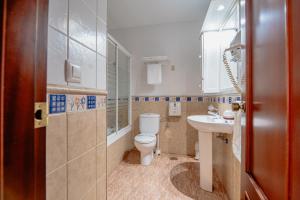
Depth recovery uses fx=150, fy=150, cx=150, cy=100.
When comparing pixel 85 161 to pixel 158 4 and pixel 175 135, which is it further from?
pixel 158 4

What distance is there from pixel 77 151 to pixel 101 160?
30 centimetres

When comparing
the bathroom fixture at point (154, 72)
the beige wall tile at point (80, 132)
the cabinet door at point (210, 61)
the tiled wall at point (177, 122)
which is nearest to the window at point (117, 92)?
the tiled wall at point (177, 122)

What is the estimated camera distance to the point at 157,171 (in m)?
2.11

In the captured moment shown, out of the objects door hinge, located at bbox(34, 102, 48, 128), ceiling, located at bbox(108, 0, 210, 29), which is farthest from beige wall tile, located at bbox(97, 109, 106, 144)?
ceiling, located at bbox(108, 0, 210, 29)

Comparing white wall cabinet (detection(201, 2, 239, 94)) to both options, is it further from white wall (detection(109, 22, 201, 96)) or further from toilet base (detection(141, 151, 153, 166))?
toilet base (detection(141, 151, 153, 166))

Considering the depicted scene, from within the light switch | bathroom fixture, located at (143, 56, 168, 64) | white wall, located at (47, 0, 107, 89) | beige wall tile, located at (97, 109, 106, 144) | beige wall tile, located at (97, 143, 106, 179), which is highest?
bathroom fixture, located at (143, 56, 168, 64)

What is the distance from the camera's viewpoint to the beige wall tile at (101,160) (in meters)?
1.01

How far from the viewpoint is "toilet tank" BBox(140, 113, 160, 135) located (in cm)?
264

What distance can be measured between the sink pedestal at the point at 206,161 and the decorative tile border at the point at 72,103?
1.24m

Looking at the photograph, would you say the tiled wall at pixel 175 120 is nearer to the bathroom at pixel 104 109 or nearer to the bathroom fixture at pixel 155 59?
the bathroom at pixel 104 109

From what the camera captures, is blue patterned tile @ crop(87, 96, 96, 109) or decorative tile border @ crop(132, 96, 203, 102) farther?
decorative tile border @ crop(132, 96, 203, 102)

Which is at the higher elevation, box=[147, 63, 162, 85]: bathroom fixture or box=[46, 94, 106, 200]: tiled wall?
box=[147, 63, 162, 85]: bathroom fixture

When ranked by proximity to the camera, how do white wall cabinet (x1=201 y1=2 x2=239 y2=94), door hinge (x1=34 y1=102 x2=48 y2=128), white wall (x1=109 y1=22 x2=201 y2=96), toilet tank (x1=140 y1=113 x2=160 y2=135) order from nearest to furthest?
1. door hinge (x1=34 y1=102 x2=48 y2=128)
2. white wall cabinet (x1=201 y1=2 x2=239 y2=94)
3. toilet tank (x1=140 y1=113 x2=160 y2=135)
4. white wall (x1=109 y1=22 x2=201 y2=96)

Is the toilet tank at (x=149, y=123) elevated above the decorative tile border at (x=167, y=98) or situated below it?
below
